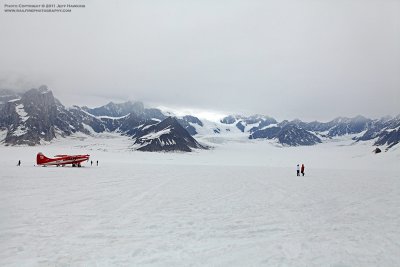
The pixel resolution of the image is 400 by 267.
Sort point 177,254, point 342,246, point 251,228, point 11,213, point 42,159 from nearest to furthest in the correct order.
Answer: point 177,254, point 342,246, point 251,228, point 11,213, point 42,159

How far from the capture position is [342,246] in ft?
40.9

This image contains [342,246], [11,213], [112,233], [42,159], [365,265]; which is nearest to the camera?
[365,265]

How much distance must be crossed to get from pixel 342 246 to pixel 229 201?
38.2ft

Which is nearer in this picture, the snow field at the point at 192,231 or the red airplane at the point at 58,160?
the snow field at the point at 192,231

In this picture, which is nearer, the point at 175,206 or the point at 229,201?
the point at 175,206

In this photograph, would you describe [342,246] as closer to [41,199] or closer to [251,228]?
[251,228]

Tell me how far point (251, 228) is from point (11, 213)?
42.6 ft

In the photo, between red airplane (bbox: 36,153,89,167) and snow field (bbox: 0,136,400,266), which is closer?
snow field (bbox: 0,136,400,266)

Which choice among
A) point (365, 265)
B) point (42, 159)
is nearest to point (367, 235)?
point (365, 265)

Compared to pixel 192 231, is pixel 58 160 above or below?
below

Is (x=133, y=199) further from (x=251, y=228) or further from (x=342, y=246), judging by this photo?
(x=342, y=246)

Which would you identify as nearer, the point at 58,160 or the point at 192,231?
the point at 192,231

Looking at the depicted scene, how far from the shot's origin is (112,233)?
44.7 ft

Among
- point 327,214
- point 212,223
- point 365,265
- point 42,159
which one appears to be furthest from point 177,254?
point 42,159
